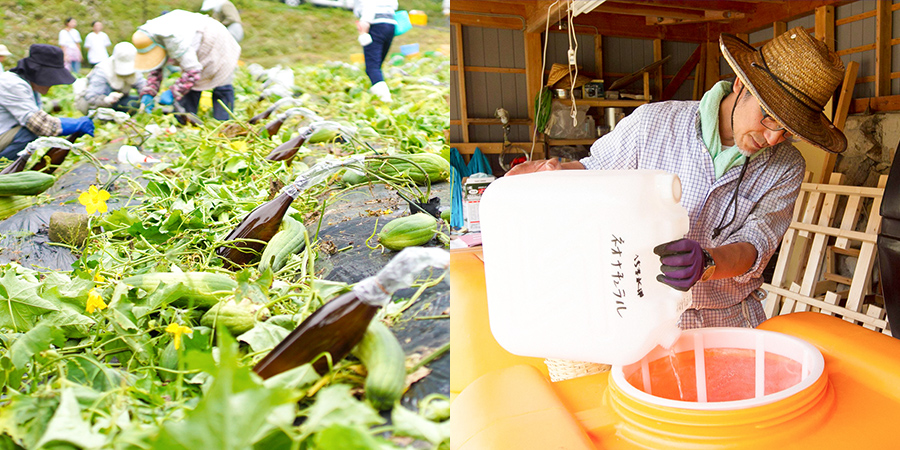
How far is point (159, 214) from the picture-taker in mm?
937

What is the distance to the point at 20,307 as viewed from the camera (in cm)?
69

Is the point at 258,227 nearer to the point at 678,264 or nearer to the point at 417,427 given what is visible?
the point at 417,427

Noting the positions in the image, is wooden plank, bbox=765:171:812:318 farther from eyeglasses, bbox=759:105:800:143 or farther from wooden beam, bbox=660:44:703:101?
eyeglasses, bbox=759:105:800:143

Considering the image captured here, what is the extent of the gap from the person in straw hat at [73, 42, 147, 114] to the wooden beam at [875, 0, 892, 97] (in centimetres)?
482

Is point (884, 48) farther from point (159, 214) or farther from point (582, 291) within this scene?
point (159, 214)

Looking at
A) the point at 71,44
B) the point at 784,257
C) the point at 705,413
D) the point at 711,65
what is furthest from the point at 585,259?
the point at 711,65

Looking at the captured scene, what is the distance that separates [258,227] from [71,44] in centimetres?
52

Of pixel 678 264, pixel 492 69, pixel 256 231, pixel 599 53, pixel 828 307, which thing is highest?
pixel 599 53

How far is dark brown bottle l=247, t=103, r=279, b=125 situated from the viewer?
110 cm

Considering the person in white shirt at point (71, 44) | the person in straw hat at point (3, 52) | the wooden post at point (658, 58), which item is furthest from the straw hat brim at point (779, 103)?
the wooden post at point (658, 58)

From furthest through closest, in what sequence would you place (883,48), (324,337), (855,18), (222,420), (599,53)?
(599,53), (855,18), (883,48), (324,337), (222,420)

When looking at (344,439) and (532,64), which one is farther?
(532,64)

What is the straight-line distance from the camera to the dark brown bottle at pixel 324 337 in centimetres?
49

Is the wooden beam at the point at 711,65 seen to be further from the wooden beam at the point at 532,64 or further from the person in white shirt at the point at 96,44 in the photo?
the person in white shirt at the point at 96,44
